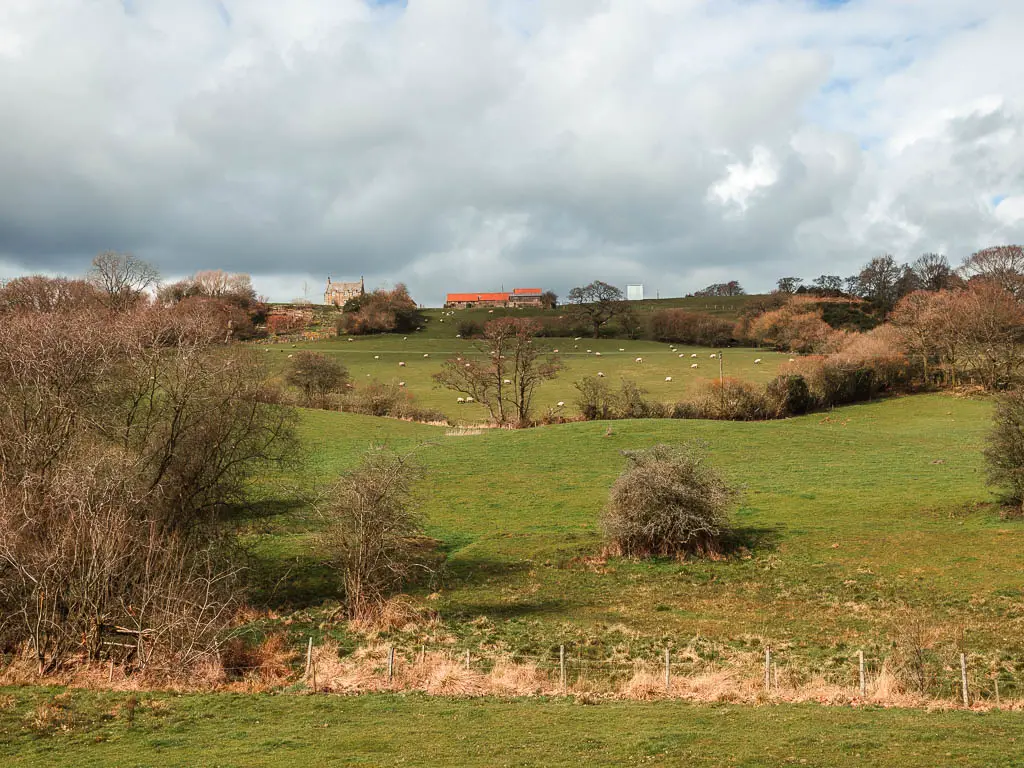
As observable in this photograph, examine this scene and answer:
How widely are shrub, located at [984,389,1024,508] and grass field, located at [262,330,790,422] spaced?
40.9m

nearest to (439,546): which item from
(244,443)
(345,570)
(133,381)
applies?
(345,570)

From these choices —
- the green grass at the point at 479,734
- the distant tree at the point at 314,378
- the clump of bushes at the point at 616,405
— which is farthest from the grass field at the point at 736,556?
the distant tree at the point at 314,378

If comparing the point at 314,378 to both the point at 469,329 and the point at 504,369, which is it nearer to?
the point at 504,369

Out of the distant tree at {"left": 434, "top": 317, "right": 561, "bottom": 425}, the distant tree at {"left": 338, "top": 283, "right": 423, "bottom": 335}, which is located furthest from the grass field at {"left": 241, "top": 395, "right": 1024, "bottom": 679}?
the distant tree at {"left": 338, "top": 283, "right": 423, "bottom": 335}

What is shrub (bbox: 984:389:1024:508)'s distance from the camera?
123ft

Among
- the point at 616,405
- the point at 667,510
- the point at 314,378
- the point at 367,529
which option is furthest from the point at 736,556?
the point at 314,378

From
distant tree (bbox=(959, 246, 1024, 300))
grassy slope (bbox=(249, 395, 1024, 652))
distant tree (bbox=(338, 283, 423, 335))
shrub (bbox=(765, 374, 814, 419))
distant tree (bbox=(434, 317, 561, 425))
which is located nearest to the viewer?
grassy slope (bbox=(249, 395, 1024, 652))

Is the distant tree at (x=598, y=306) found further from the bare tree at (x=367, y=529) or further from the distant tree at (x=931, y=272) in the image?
the bare tree at (x=367, y=529)

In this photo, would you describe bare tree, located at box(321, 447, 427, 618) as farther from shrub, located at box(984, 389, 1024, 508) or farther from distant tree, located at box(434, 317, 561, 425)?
distant tree, located at box(434, 317, 561, 425)

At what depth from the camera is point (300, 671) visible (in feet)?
74.2

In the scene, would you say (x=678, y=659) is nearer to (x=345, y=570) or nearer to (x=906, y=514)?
(x=345, y=570)

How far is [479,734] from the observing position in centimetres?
1584

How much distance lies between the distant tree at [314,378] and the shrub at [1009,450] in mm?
60530

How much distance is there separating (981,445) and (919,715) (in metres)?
50.6
